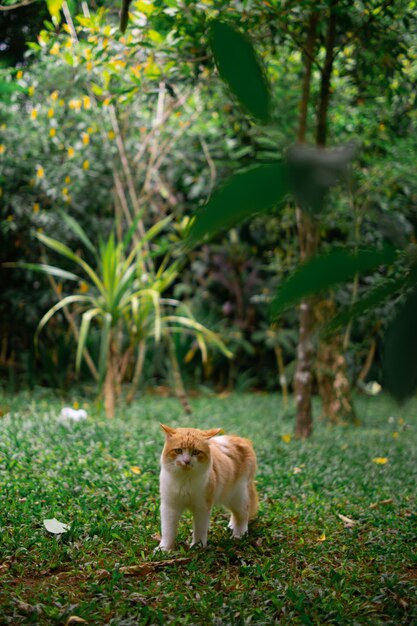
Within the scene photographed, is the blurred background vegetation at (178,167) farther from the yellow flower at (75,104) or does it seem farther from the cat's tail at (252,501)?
the cat's tail at (252,501)

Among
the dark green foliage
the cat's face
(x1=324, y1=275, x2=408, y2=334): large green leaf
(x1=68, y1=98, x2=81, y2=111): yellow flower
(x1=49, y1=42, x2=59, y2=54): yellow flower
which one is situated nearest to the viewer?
the dark green foliage

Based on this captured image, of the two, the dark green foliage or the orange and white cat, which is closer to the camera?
the dark green foliage

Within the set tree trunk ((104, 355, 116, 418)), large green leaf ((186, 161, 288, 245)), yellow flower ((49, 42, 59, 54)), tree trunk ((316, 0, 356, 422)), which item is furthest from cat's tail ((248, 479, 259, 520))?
yellow flower ((49, 42, 59, 54))

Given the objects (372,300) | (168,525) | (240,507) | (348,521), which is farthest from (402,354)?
(348,521)

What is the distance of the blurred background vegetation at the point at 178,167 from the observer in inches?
183

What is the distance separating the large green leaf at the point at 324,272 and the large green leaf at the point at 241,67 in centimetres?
15

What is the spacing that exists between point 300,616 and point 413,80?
460cm

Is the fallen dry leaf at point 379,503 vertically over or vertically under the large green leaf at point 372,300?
under

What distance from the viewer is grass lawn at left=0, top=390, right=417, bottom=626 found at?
2.21 metres

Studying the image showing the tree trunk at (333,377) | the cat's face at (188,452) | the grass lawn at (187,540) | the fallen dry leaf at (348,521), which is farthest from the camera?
the tree trunk at (333,377)

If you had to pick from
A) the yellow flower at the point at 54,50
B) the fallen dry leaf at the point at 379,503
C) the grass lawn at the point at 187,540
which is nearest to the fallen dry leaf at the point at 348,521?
the grass lawn at the point at 187,540

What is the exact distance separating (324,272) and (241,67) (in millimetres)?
201

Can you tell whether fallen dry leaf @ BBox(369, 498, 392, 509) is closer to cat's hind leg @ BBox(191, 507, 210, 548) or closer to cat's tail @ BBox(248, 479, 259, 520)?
cat's tail @ BBox(248, 479, 259, 520)

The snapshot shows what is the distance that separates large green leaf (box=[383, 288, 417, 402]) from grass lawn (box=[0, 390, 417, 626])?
1.93ft
